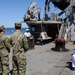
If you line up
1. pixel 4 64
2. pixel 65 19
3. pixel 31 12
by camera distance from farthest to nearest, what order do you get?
pixel 65 19 < pixel 31 12 < pixel 4 64

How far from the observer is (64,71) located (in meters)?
10.4

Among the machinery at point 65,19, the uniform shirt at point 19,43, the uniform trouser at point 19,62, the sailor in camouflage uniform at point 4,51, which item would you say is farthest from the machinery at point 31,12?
the uniform trouser at point 19,62

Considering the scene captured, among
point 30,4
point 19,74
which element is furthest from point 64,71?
point 30,4

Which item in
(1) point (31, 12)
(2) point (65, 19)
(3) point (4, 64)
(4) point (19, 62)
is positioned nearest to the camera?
(4) point (19, 62)

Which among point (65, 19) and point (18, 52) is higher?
point (18, 52)

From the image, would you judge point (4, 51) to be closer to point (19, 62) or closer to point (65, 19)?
point (19, 62)

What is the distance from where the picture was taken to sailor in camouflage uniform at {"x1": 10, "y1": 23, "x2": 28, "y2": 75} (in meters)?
7.58

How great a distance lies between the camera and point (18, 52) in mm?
7621

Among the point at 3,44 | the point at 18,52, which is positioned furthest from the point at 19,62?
the point at 3,44

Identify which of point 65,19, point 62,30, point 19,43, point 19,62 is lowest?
point 62,30

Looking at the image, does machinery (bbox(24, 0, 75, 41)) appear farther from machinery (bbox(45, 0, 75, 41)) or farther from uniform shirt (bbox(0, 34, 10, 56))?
uniform shirt (bbox(0, 34, 10, 56))

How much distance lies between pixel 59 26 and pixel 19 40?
19.3 meters

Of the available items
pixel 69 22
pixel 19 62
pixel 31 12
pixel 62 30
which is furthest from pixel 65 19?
pixel 19 62

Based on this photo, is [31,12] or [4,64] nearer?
[4,64]
